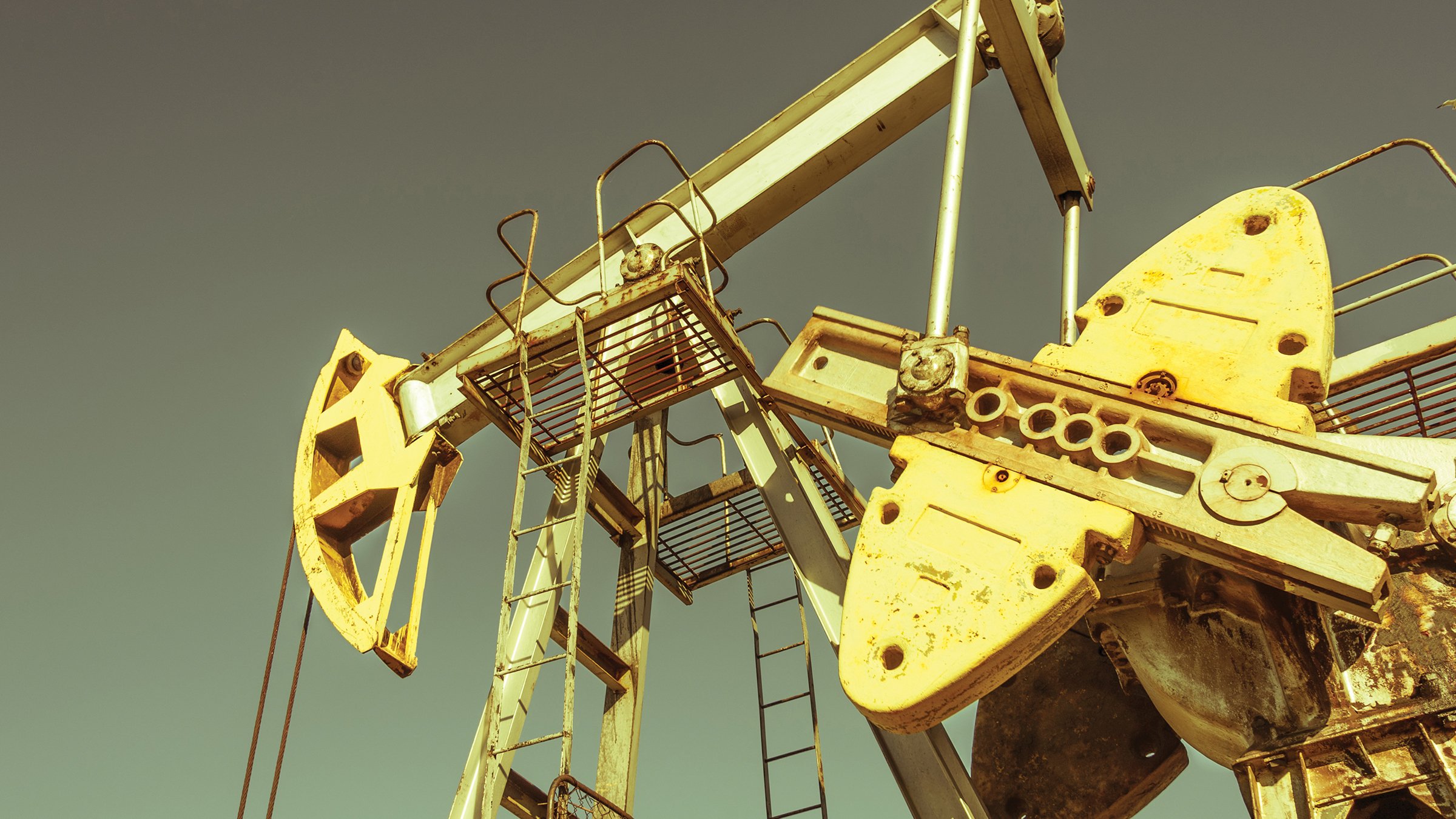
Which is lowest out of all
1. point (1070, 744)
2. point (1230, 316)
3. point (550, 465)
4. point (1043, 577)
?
point (1043, 577)

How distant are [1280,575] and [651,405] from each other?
3.29 m

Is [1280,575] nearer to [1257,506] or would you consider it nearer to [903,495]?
[1257,506]

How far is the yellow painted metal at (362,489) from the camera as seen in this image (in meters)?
6.87

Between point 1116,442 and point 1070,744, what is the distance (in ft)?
7.37

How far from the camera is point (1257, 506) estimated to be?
4.13 metres

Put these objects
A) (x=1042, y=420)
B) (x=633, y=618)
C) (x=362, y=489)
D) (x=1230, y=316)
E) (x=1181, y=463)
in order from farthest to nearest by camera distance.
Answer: (x=633, y=618) → (x=362, y=489) → (x=1230, y=316) → (x=1042, y=420) → (x=1181, y=463)

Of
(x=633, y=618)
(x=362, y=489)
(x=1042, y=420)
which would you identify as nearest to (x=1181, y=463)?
(x=1042, y=420)

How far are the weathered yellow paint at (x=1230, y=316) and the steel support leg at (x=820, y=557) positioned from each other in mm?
1575

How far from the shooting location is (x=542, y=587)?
6.47m

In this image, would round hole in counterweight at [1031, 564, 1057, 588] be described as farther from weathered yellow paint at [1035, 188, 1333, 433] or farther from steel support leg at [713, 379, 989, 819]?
steel support leg at [713, 379, 989, 819]

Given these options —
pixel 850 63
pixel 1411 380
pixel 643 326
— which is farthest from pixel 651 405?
pixel 1411 380

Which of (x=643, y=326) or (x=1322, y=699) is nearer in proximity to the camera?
(x=1322, y=699)

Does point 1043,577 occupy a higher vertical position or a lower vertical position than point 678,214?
lower

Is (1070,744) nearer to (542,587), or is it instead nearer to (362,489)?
(542,587)
